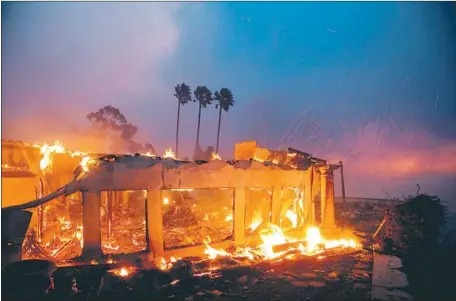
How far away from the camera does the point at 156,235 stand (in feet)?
37.4

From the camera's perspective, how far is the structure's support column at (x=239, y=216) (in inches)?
535

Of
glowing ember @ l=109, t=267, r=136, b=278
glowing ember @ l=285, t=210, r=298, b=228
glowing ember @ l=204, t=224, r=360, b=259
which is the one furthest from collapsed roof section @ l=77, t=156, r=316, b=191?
glowing ember @ l=109, t=267, r=136, b=278

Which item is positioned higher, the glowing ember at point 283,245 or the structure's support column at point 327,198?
the structure's support column at point 327,198

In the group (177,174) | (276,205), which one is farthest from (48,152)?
(276,205)

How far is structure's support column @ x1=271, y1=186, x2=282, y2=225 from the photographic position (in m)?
14.9

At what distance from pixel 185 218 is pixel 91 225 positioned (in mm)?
9794

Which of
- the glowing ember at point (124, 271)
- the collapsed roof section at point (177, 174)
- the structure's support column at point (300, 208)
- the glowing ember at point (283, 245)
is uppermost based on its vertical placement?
the collapsed roof section at point (177, 174)

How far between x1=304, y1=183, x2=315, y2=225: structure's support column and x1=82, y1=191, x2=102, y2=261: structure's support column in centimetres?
1066

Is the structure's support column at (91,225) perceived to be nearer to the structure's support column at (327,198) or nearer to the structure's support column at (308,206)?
the structure's support column at (308,206)

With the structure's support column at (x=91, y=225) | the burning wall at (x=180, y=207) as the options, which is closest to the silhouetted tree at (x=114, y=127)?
the burning wall at (x=180, y=207)

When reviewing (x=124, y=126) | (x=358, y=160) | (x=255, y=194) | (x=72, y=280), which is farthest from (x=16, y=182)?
(x=358, y=160)

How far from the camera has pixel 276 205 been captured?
49.5ft

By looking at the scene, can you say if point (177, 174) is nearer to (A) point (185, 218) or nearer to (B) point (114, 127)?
(A) point (185, 218)

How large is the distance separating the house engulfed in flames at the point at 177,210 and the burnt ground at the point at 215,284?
1.20m
